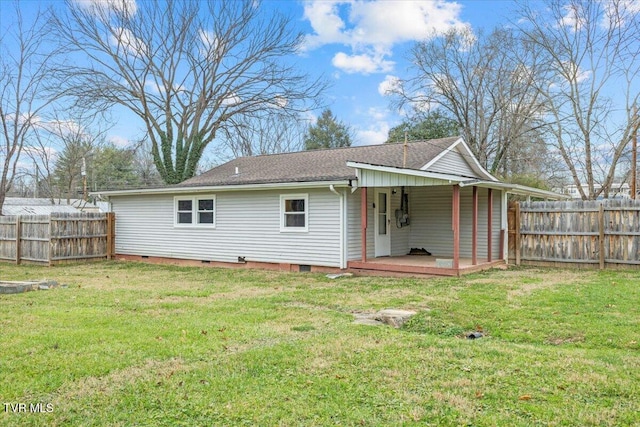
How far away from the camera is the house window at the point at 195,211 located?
14.2 m

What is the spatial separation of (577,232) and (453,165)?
368cm

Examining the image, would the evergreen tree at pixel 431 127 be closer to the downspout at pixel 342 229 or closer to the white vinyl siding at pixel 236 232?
the white vinyl siding at pixel 236 232

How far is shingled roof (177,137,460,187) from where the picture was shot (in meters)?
12.5

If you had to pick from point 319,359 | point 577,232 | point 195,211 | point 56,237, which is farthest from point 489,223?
point 56,237

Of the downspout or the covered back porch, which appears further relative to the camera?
the downspout

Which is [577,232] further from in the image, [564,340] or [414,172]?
[564,340]

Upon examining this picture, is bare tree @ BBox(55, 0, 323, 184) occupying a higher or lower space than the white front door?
higher

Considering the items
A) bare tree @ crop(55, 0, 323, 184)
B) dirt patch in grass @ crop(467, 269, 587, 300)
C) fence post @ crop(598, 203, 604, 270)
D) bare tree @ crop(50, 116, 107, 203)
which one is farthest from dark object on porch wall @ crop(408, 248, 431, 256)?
bare tree @ crop(50, 116, 107, 203)

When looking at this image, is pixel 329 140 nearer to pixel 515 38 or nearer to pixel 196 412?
pixel 515 38

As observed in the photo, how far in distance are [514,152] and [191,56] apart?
18.3m

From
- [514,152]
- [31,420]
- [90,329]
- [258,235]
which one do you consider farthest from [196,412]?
[514,152]

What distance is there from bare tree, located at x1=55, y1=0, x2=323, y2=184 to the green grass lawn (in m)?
19.5

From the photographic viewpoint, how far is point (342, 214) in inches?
453

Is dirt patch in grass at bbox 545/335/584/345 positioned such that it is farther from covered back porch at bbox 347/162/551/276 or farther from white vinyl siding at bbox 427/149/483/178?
white vinyl siding at bbox 427/149/483/178
